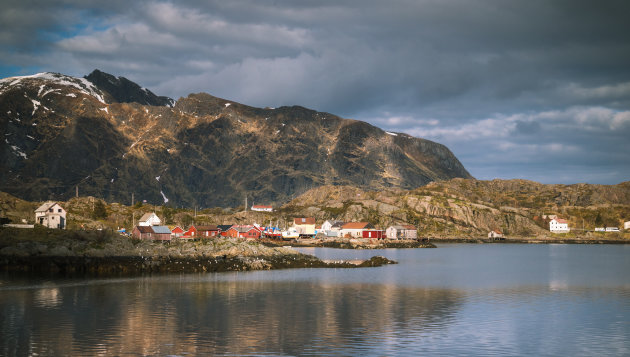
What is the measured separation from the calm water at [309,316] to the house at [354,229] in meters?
120

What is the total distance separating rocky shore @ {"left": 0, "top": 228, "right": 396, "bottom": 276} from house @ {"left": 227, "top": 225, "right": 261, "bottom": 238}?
61.3 meters

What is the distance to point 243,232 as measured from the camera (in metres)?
165

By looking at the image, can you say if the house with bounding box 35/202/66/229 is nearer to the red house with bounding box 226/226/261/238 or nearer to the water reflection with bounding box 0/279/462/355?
the red house with bounding box 226/226/261/238

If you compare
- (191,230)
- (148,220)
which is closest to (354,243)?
(191,230)

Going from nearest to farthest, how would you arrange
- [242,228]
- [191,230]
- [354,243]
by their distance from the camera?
[191,230], [242,228], [354,243]

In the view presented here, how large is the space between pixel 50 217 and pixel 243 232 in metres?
60.2

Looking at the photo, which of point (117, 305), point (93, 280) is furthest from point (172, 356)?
point (93, 280)

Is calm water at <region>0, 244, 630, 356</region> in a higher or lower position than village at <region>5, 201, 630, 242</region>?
lower

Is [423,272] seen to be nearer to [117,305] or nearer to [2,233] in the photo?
[117,305]

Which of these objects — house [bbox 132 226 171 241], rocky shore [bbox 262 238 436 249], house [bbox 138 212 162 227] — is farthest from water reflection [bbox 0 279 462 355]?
rocky shore [bbox 262 238 436 249]

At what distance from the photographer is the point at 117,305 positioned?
47.0 m

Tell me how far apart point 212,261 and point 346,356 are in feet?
196

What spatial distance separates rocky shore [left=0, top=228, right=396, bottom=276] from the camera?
7824cm

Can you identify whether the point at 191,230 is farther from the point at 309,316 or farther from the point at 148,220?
the point at 309,316
